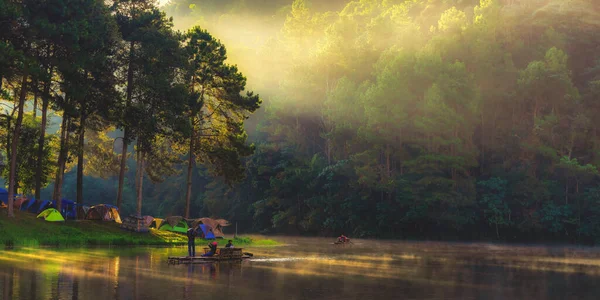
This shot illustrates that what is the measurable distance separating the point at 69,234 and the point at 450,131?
2102 inches

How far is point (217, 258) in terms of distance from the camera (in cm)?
3647

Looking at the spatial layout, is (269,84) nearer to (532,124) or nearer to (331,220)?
(331,220)

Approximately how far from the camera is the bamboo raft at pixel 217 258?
Result: 111ft

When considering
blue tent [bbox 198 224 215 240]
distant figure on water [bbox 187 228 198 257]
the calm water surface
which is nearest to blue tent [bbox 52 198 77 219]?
blue tent [bbox 198 224 215 240]

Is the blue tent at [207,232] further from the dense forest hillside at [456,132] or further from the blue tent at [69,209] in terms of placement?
the dense forest hillside at [456,132]

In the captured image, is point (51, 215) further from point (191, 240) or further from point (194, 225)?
point (191, 240)

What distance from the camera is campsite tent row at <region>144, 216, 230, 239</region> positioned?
63.3 meters

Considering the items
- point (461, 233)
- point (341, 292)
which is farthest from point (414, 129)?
point (341, 292)

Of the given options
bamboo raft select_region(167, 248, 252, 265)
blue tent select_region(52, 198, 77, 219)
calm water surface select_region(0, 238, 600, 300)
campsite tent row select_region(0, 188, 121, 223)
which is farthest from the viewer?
blue tent select_region(52, 198, 77, 219)

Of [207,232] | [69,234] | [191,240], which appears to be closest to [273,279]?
[191,240]

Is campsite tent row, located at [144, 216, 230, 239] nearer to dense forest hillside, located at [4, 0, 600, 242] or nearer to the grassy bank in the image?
the grassy bank

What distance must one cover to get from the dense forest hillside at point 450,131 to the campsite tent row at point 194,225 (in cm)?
2975

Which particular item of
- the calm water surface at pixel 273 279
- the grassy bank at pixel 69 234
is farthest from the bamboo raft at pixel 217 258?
the grassy bank at pixel 69 234

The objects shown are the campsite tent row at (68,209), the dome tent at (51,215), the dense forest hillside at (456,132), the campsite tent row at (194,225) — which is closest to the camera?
the dome tent at (51,215)
